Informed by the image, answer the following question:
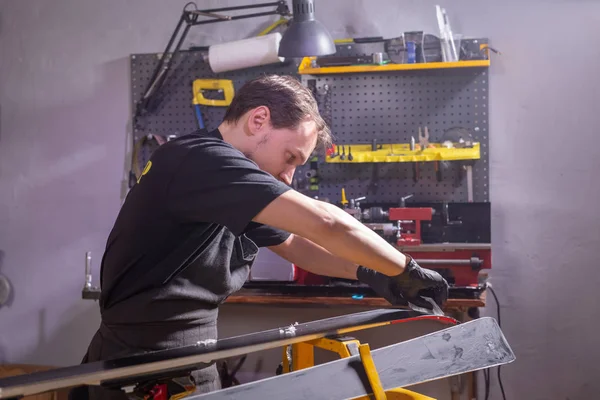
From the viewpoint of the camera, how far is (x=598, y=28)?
8.95ft

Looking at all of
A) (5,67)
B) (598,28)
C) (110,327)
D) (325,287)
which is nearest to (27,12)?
(5,67)

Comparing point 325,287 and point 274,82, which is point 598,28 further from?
point 274,82

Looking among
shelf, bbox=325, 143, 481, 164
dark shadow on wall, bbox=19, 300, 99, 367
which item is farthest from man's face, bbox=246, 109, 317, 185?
dark shadow on wall, bbox=19, 300, 99, 367

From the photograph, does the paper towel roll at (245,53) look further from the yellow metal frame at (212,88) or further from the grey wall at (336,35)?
the grey wall at (336,35)

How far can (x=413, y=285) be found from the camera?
5.13ft

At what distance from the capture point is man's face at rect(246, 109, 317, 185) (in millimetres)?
1556

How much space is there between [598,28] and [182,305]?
2078mm

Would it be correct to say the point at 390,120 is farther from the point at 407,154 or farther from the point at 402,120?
the point at 407,154

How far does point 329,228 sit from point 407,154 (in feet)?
4.78

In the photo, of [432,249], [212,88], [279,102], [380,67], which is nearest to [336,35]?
[380,67]

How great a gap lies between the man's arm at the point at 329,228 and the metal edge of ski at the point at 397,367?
177mm

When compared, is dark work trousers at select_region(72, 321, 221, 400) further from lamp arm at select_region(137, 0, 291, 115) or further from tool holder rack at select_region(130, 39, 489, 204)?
lamp arm at select_region(137, 0, 291, 115)

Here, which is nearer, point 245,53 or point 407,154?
point 407,154

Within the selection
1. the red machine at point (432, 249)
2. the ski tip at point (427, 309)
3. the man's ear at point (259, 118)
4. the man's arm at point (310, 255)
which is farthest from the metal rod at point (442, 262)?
the man's ear at point (259, 118)
